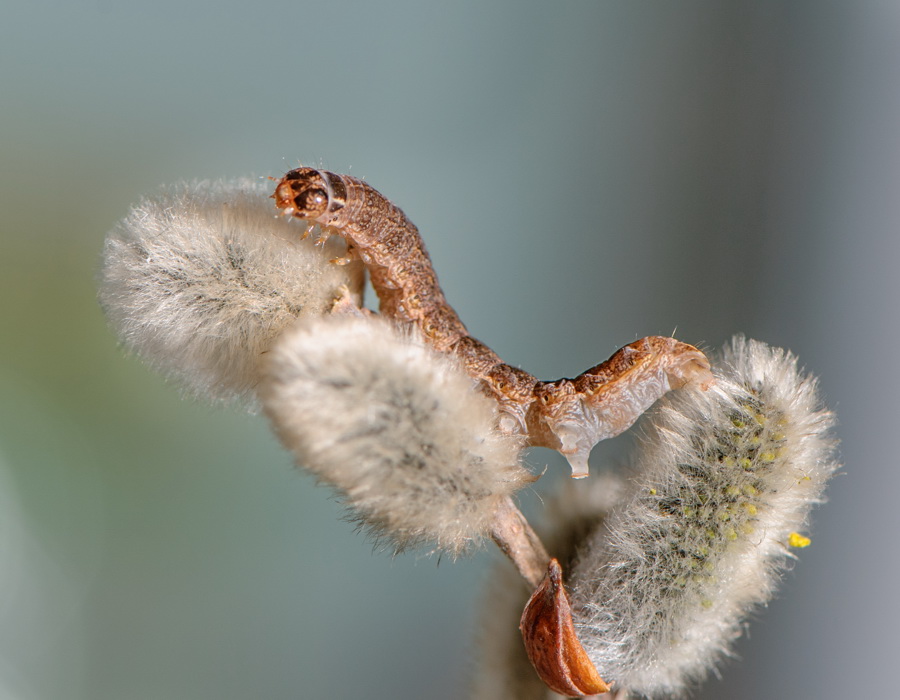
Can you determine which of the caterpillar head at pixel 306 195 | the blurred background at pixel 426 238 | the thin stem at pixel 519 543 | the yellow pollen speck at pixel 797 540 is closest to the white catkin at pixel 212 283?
the caterpillar head at pixel 306 195

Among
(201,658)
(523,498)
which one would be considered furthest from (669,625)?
(201,658)

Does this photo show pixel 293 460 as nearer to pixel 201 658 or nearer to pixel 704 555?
pixel 704 555

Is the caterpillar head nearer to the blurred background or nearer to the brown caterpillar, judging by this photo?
the brown caterpillar

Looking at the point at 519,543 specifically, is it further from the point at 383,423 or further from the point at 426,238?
the point at 426,238

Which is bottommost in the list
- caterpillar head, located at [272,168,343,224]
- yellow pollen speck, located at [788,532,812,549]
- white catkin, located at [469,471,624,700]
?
white catkin, located at [469,471,624,700]

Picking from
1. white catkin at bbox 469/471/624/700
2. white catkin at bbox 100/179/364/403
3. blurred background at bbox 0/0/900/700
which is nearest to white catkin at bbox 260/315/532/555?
white catkin at bbox 100/179/364/403

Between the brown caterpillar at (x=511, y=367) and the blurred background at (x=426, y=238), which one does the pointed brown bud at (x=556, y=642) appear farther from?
the blurred background at (x=426, y=238)
